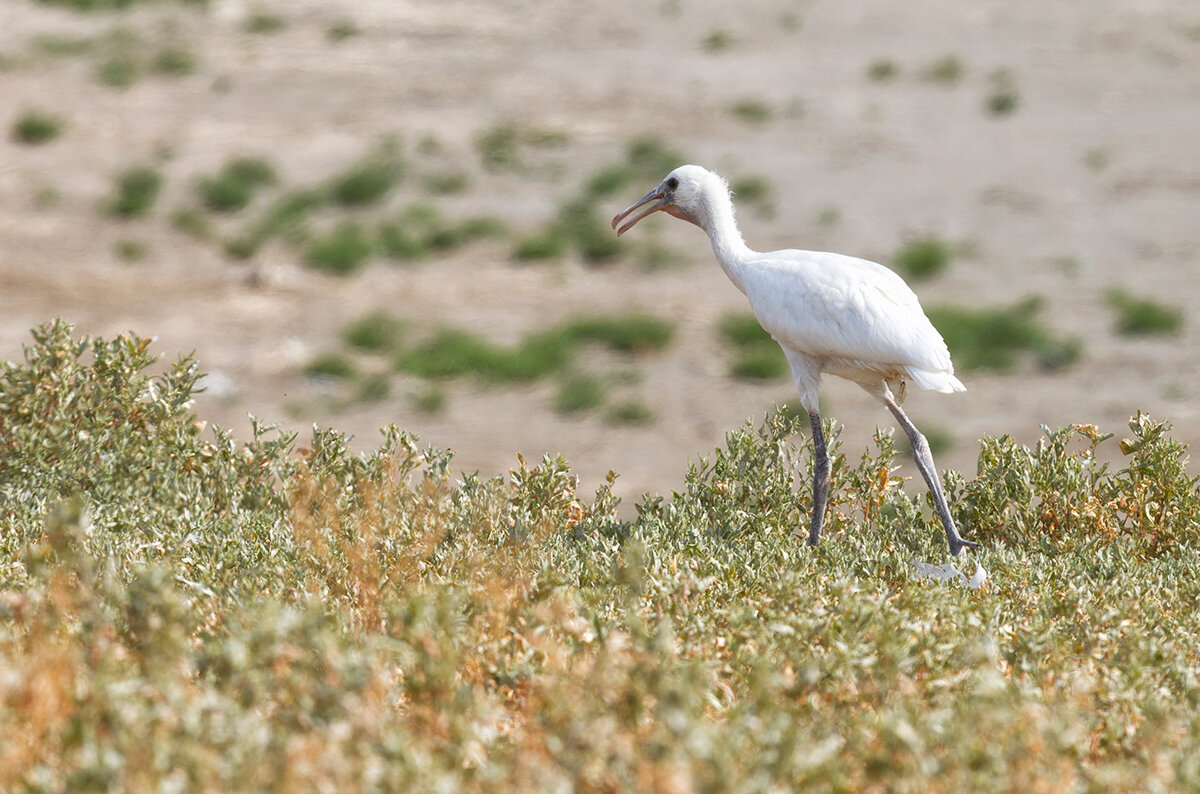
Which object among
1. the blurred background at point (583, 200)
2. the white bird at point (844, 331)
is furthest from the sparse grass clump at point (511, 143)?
the white bird at point (844, 331)

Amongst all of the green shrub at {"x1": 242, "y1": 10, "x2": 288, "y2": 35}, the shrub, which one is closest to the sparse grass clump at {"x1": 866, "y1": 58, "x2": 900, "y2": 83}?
the shrub

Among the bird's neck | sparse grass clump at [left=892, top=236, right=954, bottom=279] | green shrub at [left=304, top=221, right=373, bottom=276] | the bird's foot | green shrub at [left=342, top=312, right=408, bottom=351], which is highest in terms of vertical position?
the bird's neck

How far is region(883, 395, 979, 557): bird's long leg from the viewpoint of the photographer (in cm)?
577

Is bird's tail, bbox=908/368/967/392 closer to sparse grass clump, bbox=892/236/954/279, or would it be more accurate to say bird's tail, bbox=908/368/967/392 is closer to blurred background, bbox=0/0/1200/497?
blurred background, bbox=0/0/1200/497

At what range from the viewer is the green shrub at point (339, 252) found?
45.8 feet

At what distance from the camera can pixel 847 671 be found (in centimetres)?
370

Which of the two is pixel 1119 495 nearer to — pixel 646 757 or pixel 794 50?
pixel 646 757

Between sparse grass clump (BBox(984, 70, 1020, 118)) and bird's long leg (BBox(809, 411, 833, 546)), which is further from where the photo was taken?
sparse grass clump (BBox(984, 70, 1020, 118))

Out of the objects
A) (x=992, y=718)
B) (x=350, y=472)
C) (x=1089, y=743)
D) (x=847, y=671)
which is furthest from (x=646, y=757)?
(x=350, y=472)

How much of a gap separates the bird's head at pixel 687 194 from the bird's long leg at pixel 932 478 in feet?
3.91

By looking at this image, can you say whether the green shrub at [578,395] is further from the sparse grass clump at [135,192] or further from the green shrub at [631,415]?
the sparse grass clump at [135,192]

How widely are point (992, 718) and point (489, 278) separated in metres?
11.4

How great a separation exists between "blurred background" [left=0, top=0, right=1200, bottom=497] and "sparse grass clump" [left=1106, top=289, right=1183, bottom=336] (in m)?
0.03

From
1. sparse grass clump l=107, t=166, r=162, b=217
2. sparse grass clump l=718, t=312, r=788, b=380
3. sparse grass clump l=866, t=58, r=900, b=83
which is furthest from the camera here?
sparse grass clump l=866, t=58, r=900, b=83
